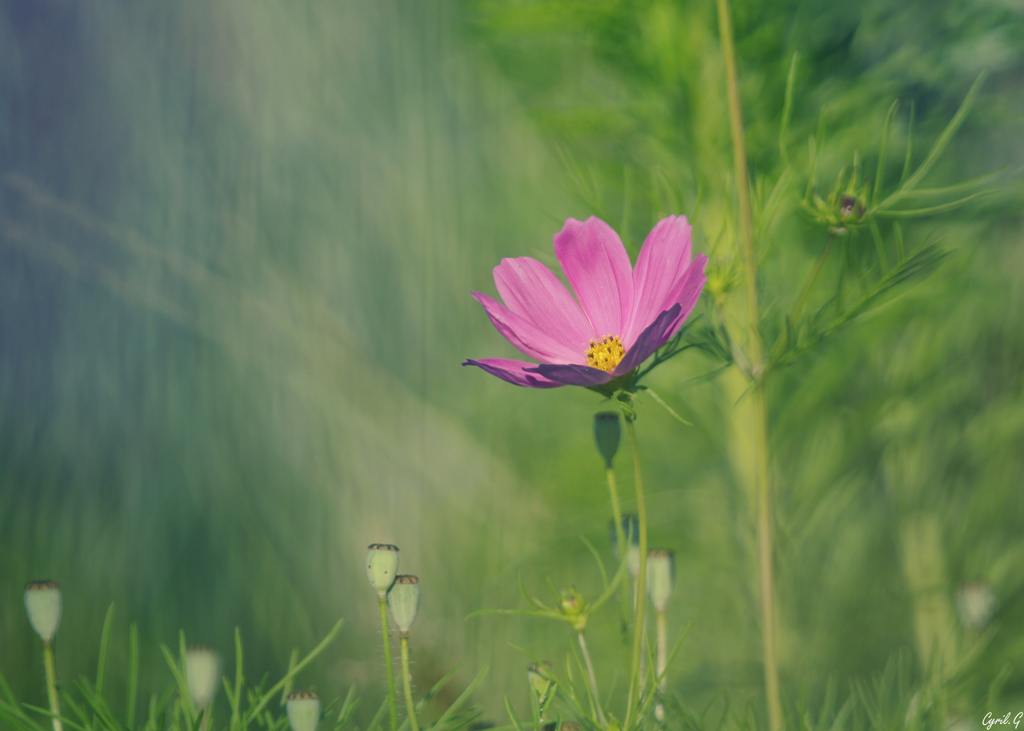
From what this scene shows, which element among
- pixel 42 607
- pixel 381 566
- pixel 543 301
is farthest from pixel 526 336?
pixel 42 607

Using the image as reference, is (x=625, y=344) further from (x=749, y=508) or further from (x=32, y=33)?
(x=32, y=33)

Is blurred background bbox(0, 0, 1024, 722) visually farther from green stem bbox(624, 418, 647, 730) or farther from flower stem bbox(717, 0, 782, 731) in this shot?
green stem bbox(624, 418, 647, 730)

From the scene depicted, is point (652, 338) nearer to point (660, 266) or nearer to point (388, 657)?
point (660, 266)

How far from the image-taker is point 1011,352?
76 cm

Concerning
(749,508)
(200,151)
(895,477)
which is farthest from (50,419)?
(895,477)

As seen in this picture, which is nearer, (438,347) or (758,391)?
(758,391)

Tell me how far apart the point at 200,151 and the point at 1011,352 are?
0.94 meters

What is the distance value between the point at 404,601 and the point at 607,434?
118 mm

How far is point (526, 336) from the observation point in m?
0.33

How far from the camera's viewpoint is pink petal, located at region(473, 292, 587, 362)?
31 cm

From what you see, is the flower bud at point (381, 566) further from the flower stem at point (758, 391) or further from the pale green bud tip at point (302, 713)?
the flower stem at point (758, 391)

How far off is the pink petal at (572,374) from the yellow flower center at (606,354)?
5 centimetres

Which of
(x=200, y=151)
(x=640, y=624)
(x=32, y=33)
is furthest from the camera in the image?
(x=200, y=151)
